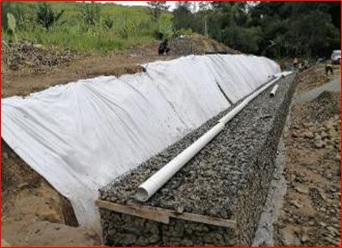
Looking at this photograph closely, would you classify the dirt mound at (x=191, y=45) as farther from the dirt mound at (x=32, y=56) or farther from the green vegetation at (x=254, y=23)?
the dirt mound at (x=32, y=56)

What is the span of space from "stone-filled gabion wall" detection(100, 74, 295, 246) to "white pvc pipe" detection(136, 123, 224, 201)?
10 cm

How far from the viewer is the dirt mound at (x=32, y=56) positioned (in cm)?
991

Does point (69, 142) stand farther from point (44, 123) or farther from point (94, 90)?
point (94, 90)

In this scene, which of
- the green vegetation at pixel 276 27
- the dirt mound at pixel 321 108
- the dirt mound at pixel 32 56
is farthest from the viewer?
the green vegetation at pixel 276 27

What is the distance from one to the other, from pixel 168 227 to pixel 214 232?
59cm

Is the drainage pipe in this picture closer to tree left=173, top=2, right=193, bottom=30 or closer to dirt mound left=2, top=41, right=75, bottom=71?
dirt mound left=2, top=41, right=75, bottom=71

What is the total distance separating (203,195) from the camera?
560cm

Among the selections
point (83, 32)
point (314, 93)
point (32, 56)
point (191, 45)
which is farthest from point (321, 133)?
point (191, 45)

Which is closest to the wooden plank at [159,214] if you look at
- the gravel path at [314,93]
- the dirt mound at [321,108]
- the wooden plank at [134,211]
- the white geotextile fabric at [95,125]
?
the wooden plank at [134,211]

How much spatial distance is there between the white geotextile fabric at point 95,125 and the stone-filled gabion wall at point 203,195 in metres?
0.36

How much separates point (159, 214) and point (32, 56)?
22.4 feet

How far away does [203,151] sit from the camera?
7551 millimetres

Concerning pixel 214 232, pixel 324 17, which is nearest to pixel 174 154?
pixel 214 232

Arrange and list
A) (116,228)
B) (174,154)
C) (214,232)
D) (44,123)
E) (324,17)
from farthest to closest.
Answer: (324,17) → (174,154) → (44,123) → (116,228) → (214,232)
